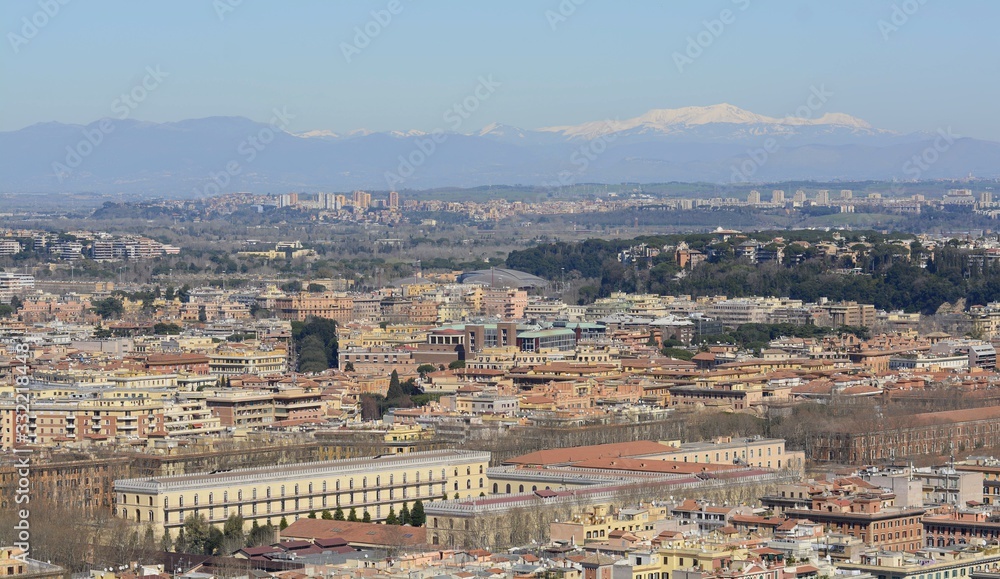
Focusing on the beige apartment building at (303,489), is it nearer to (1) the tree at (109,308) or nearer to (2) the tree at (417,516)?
(2) the tree at (417,516)

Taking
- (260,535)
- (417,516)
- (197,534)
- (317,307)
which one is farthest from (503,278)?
(197,534)

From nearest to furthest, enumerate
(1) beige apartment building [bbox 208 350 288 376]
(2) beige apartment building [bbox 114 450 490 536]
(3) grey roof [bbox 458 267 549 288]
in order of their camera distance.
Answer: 1. (2) beige apartment building [bbox 114 450 490 536]
2. (1) beige apartment building [bbox 208 350 288 376]
3. (3) grey roof [bbox 458 267 549 288]

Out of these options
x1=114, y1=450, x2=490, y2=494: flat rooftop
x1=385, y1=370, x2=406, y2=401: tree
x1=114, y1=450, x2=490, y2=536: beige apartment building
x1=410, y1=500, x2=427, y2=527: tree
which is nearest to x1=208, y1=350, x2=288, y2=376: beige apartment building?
x1=385, y1=370, x2=406, y2=401: tree

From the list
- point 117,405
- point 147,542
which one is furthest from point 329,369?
point 147,542

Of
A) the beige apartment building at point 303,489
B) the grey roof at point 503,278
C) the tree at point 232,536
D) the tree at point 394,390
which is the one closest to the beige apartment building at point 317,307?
the grey roof at point 503,278

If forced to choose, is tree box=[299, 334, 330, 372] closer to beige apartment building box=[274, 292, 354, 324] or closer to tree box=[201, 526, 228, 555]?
beige apartment building box=[274, 292, 354, 324]

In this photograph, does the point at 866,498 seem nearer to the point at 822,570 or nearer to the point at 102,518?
the point at 822,570

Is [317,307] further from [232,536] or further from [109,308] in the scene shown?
[232,536]
